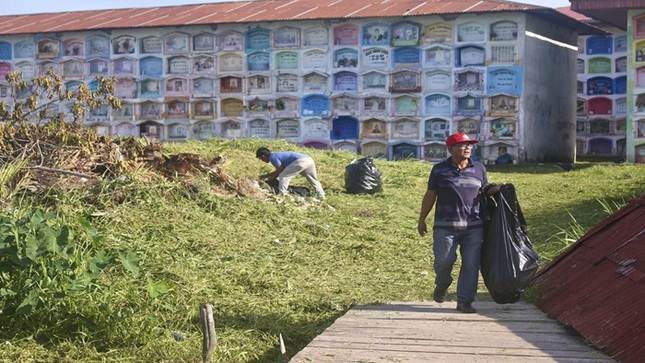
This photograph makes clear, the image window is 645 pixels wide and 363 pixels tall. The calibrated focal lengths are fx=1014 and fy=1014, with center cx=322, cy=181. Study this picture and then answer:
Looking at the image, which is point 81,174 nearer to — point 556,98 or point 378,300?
point 378,300

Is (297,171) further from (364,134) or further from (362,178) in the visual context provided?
(364,134)

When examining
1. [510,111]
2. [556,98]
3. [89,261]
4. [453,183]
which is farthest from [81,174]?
[556,98]

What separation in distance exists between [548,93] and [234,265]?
16.6m

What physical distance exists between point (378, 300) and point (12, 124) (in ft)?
16.9

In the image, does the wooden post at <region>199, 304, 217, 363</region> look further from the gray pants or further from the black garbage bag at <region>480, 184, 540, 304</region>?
the gray pants

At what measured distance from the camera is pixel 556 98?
929 inches

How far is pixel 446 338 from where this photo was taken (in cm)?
506

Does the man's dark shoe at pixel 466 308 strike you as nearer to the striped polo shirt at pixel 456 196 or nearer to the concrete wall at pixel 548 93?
the striped polo shirt at pixel 456 196

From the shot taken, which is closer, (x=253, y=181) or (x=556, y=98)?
(x=253, y=181)

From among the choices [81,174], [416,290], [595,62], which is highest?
[595,62]

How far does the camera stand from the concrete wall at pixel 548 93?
2120 centimetres

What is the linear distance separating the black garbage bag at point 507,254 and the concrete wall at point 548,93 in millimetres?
15133

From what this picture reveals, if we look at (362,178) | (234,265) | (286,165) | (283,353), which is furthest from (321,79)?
(283,353)

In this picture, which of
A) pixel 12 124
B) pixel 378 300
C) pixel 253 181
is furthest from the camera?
pixel 253 181
